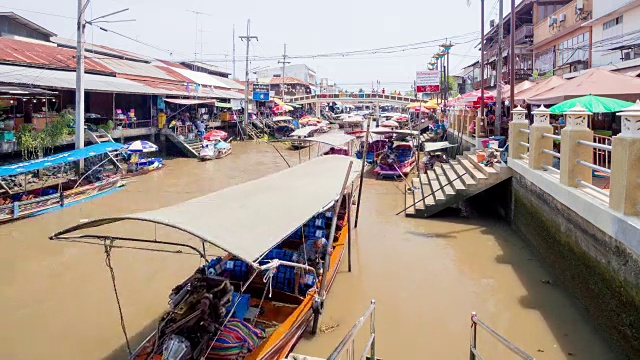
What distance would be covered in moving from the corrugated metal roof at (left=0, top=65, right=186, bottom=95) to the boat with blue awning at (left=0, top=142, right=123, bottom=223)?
295 centimetres

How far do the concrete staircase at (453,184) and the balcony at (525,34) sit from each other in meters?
14.6

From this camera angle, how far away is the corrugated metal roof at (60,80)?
1539 cm

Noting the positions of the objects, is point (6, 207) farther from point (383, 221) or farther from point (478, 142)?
point (478, 142)

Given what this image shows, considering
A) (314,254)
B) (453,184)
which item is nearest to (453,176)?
(453,184)

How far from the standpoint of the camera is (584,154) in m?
7.41

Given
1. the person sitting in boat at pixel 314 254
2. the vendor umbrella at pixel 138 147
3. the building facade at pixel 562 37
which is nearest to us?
the person sitting in boat at pixel 314 254

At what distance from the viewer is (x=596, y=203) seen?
253 inches

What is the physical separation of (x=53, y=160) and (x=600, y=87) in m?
15.0

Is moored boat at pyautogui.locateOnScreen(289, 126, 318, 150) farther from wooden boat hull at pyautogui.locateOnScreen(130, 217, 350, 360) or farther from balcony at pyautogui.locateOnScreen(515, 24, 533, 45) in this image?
balcony at pyautogui.locateOnScreen(515, 24, 533, 45)

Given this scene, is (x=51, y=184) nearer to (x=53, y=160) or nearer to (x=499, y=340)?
(x=53, y=160)

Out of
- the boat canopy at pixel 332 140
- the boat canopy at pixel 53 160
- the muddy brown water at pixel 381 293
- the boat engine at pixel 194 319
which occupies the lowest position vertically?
the muddy brown water at pixel 381 293

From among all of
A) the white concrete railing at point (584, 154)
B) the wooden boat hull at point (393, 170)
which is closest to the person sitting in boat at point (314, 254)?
the white concrete railing at point (584, 154)

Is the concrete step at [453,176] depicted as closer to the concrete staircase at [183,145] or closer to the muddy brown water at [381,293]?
the muddy brown water at [381,293]

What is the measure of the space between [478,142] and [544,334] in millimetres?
11406
